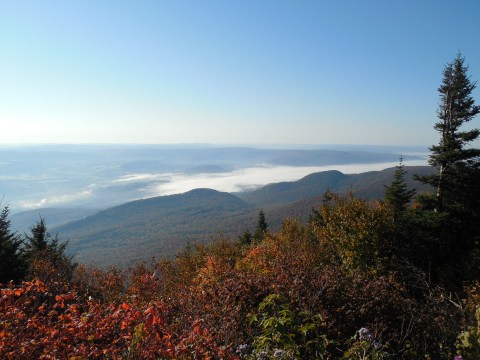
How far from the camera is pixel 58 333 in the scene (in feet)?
18.3

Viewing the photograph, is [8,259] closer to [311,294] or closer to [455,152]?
[311,294]

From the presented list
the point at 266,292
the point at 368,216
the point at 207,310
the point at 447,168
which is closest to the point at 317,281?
the point at 266,292

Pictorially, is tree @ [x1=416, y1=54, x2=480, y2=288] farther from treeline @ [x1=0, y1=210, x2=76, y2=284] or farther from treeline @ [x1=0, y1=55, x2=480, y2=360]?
treeline @ [x1=0, y1=210, x2=76, y2=284]

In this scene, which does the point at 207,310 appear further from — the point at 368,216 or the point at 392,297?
the point at 368,216

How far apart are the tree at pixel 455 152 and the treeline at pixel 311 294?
72 mm

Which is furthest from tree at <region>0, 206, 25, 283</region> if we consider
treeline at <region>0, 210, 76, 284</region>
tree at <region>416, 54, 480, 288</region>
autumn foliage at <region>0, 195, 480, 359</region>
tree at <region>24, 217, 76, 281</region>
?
tree at <region>416, 54, 480, 288</region>

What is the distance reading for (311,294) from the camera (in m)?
9.27

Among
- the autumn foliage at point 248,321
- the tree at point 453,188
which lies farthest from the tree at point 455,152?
the autumn foliage at point 248,321

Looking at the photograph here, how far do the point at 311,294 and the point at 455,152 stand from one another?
17.3 meters

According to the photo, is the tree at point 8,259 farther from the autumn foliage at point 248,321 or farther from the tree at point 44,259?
the autumn foliage at point 248,321

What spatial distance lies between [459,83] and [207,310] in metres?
22.4

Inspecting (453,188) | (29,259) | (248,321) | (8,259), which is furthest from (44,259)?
(453,188)

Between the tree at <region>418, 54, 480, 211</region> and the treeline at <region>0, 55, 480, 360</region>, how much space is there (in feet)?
0.24

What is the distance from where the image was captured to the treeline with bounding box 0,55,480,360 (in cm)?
580
